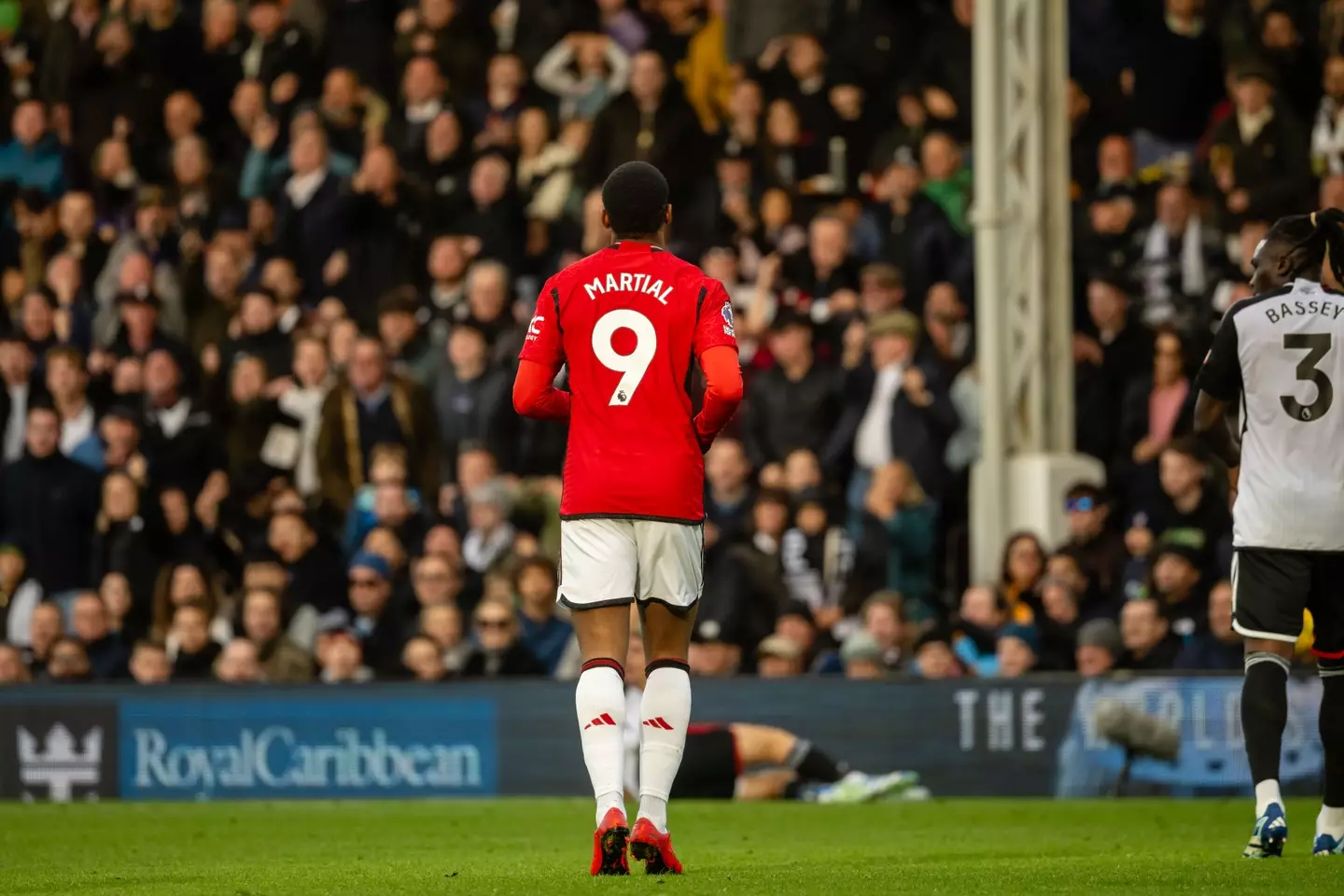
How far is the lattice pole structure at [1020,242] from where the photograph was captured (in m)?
16.4

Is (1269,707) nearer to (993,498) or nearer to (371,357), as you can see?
(993,498)

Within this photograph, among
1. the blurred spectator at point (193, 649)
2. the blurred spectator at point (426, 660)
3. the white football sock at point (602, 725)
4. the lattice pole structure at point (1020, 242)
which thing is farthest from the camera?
the lattice pole structure at point (1020, 242)

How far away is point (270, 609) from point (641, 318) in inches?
338

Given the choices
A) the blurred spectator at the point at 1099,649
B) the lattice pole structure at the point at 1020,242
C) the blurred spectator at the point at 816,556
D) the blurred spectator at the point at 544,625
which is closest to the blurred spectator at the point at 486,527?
the blurred spectator at the point at 544,625

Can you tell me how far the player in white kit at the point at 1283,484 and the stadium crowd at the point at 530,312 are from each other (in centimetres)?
561

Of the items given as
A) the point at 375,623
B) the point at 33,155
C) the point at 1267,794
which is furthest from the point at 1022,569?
the point at 33,155

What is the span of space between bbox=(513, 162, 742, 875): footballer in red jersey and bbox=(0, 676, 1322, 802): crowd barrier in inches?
250

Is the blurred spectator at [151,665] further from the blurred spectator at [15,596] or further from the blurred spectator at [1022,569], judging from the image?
the blurred spectator at [1022,569]

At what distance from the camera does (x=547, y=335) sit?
26.7ft

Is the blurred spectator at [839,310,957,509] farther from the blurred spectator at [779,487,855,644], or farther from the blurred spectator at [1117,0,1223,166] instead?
the blurred spectator at [1117,0,1223,166]

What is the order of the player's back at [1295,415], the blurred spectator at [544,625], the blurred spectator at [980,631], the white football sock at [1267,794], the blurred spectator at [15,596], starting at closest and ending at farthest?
the white football sock at [1267,794] → the player's back at [1295,415] → the blurred spectator at [980,631] → the blurred spectator at [544,625] → the blurred spectator at [15,596]

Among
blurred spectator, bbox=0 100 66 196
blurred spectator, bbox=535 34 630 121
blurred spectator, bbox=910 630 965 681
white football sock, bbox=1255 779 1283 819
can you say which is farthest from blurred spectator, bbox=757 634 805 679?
blurred spectator, bbox=0 100 66 196

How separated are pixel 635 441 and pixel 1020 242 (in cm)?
887

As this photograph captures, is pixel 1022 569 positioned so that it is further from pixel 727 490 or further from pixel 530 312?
pixel 530 312
